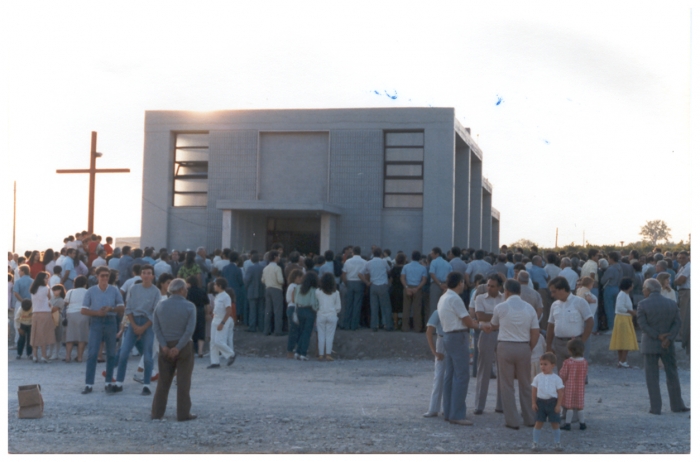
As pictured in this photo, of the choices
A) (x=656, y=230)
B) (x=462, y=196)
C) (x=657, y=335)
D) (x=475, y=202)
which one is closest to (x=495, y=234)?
(x=475, y=202)

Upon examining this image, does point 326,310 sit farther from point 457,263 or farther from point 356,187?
point 356,187

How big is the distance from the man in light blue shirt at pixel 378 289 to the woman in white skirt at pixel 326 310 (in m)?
1.79

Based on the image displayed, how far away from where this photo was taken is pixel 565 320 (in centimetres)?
1027

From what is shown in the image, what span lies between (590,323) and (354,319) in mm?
7997

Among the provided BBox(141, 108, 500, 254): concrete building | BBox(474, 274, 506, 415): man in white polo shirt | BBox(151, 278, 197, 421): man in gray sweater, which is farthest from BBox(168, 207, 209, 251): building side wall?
BBox(474, 274, 506, 415): man in white polo shirt

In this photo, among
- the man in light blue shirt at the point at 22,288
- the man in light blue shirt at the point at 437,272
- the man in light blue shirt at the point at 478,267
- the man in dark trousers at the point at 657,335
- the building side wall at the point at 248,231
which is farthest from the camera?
the building side wall at the point at 248,231

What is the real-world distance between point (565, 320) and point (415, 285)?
704 cm

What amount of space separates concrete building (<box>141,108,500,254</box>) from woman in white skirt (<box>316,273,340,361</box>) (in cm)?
781

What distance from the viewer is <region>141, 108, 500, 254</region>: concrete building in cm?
2438

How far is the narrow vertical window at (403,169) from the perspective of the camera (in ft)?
80.9

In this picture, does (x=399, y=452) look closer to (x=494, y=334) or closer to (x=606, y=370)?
(x=494, y=334)

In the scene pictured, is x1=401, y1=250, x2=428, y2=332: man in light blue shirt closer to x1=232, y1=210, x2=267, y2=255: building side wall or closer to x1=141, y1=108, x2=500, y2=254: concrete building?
x1=141, y1=108, x2=500, y2=254: concrete building

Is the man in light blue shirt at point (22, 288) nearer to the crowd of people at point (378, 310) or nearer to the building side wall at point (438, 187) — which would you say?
the crowd of people at point (378, 310)

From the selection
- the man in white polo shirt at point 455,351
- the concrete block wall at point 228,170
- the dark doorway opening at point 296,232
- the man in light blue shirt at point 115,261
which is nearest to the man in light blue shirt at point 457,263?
the man in white polo shirt at point 455,351
